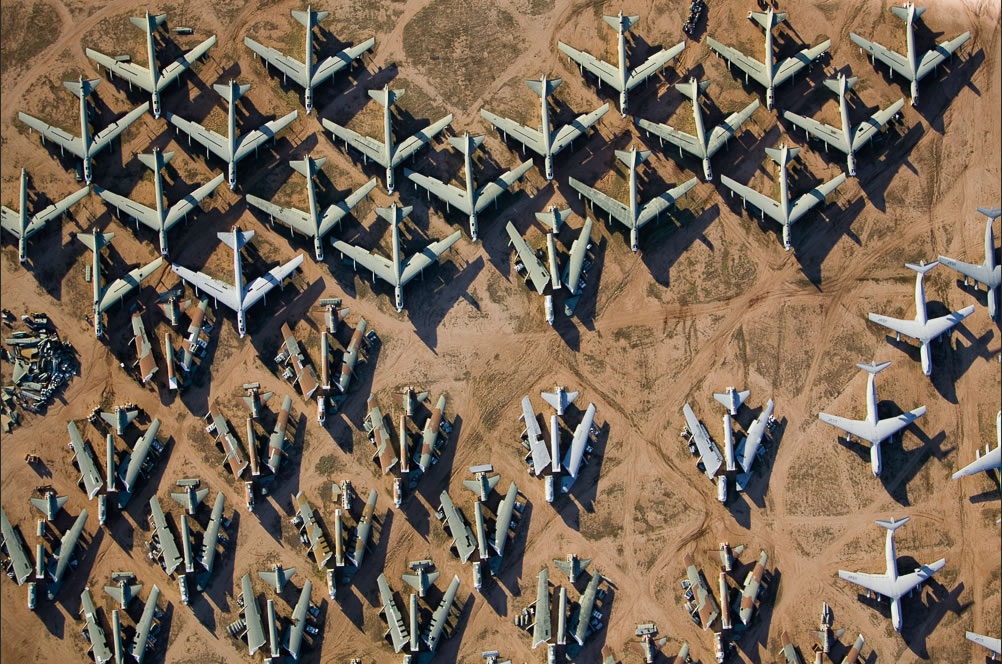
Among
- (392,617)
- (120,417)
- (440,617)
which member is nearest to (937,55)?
(440,617)

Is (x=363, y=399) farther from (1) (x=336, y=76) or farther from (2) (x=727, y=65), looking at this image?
(2) (x=727, y=65)

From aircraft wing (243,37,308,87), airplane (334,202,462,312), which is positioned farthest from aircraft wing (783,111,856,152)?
aircraft wing (243,37,308,87)

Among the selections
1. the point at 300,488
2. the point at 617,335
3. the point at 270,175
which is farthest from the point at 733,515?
the point at 270,175

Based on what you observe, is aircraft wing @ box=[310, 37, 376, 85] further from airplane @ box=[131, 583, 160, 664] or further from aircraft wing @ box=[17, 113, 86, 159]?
airplane @ box=[131, 583, 160, 664]

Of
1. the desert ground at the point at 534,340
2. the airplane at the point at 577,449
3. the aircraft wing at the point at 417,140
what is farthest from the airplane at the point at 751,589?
the aircraft wing at the point at 417,140

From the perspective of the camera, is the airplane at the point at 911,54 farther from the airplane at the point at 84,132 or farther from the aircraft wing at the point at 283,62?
the airplane at the point at 84,132

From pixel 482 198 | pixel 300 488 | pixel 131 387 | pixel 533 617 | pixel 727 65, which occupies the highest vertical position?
pixel 131 387

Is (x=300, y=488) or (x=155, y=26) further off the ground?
(x=155, y=26)
